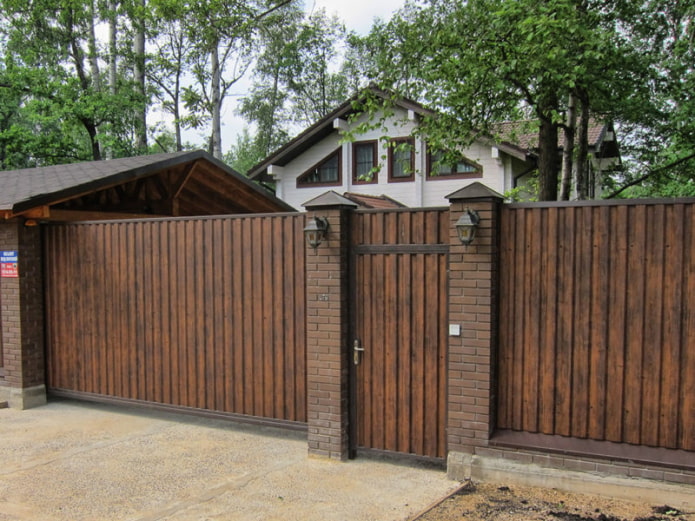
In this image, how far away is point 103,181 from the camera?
721cm

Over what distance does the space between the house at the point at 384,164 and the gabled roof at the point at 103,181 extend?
5622 mm

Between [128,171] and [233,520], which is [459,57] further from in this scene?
[233,520]

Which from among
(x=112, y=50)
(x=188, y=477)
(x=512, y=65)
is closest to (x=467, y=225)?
(x=188, y=477)

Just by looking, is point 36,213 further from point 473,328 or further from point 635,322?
point 635,322

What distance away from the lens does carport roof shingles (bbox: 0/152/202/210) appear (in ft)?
22.5

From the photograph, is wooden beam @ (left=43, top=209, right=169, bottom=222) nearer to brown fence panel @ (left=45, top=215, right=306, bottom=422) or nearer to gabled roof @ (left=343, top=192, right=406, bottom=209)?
brown fence panel @ (left=45, top=215, right=306, bottom=422)

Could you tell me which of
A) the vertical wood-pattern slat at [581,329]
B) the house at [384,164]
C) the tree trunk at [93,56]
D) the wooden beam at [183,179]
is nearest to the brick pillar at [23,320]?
the wooden beam at [183,179]

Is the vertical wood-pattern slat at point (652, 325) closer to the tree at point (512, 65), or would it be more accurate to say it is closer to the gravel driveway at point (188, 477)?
the gravel driveway at point (188, 477)

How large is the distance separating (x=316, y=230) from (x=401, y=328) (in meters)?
1.17

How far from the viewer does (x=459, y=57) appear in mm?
8219

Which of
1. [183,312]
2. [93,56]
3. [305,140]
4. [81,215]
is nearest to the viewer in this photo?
[183,312]

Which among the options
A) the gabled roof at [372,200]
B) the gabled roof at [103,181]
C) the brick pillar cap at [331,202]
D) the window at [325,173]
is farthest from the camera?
the window at [325,173]

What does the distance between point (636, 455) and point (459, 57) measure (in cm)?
589

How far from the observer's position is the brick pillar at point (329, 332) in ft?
17.3
